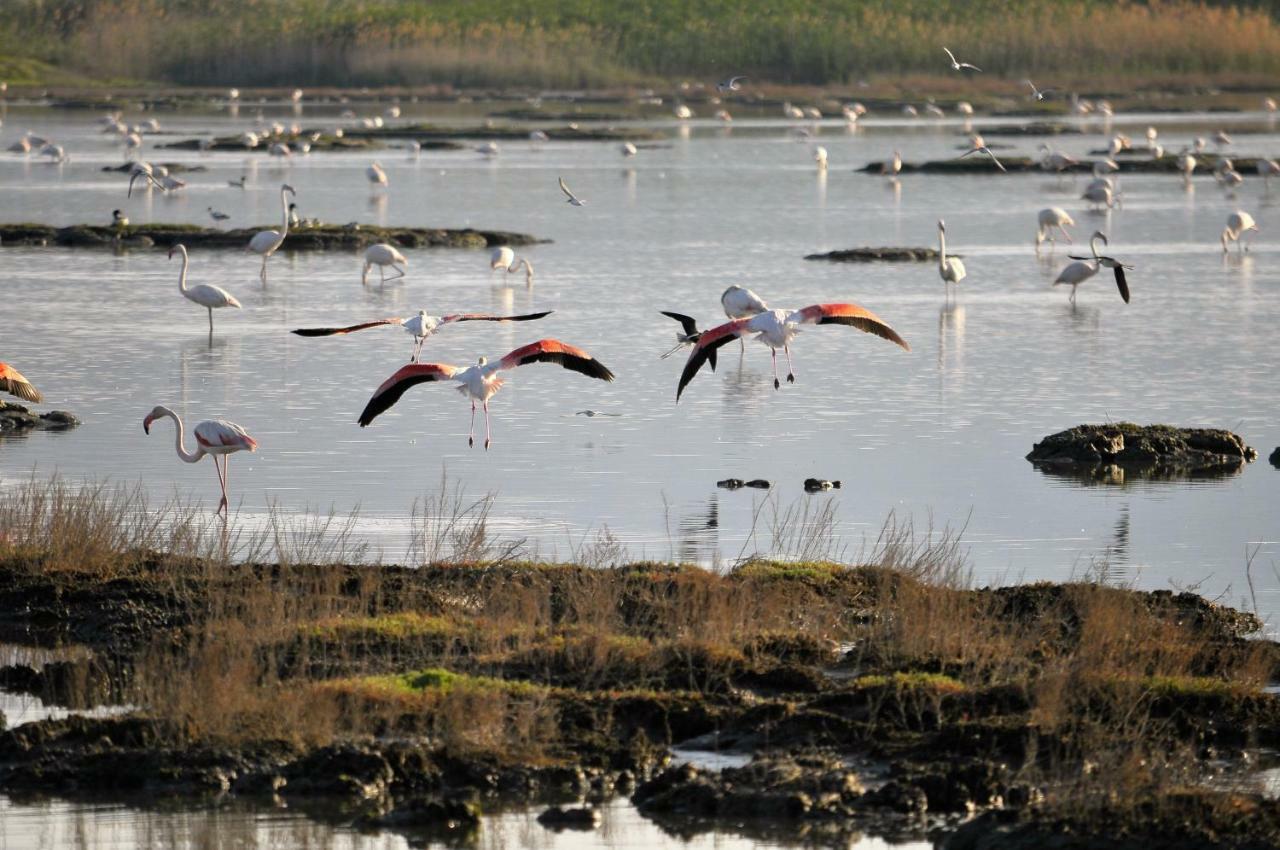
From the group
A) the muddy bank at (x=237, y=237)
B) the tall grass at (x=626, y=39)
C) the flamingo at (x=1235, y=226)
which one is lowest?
the muddy bank at (x=237, y=237)

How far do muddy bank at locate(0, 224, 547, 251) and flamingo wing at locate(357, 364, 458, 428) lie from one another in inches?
912

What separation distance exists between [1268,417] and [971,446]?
3339 millimetres

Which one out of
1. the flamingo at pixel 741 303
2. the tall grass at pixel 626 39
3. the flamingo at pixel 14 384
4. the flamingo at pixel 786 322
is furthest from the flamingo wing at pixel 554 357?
the tall grass at pixel 626 39

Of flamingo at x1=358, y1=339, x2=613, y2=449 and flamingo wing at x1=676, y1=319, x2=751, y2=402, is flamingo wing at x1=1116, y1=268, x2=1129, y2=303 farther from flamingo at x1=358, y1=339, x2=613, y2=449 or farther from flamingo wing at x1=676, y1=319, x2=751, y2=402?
flamingo at x1=358, y1=339, x2=613, y2=449

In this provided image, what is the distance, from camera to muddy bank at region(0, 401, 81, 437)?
18922mm

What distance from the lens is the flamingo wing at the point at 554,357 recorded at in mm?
13625

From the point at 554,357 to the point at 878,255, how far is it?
2205 centimetres

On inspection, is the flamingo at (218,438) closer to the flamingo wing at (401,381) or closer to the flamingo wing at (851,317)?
the flamingo wing at (401,381)

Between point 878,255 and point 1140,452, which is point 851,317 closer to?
point 1140,452

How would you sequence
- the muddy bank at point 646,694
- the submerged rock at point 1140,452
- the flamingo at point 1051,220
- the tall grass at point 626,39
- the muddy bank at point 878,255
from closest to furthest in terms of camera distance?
the muddy bank at point 646,694 < the submerged rock at point 1140,452 < the muddy bank at point 878,255 < the flamingo at point 1051,220 < the tall grass at point 626,39

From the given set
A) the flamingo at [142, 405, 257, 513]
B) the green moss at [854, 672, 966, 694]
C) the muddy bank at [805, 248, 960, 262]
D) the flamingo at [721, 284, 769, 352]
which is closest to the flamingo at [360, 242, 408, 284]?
the muddy bank at [805, 248, 960, 262]

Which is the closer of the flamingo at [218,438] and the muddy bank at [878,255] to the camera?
the flamingo at [218,438]

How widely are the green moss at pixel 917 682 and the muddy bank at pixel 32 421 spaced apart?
35.0 feet

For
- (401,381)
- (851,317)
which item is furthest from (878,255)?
(401,381)
